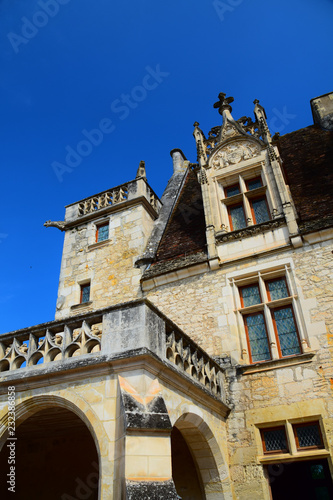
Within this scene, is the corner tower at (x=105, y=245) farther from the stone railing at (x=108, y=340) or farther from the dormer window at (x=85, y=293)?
the stone railing at (x=108, y=340)

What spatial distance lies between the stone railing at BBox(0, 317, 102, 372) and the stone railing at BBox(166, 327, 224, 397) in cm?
107

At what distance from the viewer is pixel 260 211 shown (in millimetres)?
9898

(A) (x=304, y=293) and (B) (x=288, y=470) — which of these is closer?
(B) (x=288, y=470)

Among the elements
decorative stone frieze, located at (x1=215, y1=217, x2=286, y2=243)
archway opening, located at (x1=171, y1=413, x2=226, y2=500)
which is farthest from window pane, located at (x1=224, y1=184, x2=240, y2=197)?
archway opening, located at (x1=171, y1=413, x2=226, y2=500)

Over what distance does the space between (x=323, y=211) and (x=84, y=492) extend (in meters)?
7.47

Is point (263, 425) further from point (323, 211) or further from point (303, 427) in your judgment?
point (323, 211)

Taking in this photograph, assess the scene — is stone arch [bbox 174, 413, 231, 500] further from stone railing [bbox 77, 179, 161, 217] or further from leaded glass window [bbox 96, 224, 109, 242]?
stone railing [bbox 77, 179, 161, 217]

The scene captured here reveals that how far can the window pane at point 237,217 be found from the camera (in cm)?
991

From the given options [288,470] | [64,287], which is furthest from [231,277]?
[64,287]

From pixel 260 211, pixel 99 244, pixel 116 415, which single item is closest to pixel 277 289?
pixel 260 211

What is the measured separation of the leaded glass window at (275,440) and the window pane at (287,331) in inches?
54.4

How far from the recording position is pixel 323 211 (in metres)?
8.96

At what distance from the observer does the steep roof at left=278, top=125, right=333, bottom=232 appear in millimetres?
8945

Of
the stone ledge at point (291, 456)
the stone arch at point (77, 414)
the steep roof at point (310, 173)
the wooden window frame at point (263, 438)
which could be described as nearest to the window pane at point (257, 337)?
the wooden window frame at point (263, 438)
